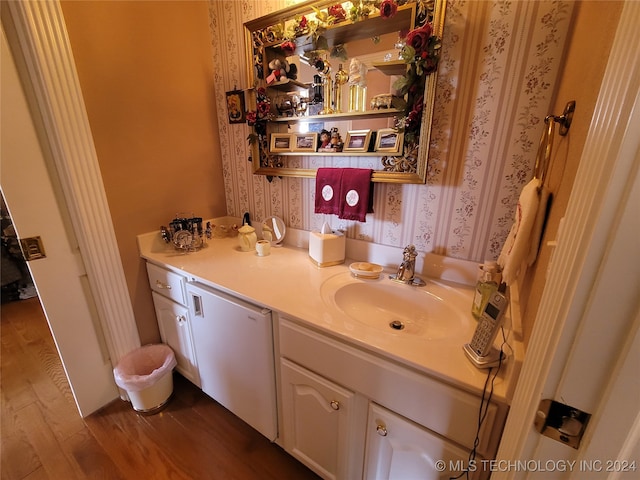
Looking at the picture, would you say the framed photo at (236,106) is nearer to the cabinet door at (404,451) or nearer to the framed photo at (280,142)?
the framed photo at (280,142)

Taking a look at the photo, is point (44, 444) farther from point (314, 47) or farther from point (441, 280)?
point (314, 47)

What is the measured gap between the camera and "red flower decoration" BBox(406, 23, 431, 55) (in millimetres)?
919

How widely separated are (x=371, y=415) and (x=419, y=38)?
4.17ft

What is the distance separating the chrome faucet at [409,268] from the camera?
1106mm

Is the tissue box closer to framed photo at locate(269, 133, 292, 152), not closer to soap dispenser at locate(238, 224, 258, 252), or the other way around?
soap dispenser at locate(238, 224, 258, 252)

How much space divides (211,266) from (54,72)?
98cm

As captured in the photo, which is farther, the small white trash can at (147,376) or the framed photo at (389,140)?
the small white trash can at (147,376)

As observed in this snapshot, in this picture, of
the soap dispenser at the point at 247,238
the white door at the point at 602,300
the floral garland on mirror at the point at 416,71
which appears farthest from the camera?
the soap dispenser at the point at 247,238

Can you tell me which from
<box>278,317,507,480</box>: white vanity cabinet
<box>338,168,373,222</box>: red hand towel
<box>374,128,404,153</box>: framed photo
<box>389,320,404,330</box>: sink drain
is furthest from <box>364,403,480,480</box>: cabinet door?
<box>374,128,404,153</box>: framed photo

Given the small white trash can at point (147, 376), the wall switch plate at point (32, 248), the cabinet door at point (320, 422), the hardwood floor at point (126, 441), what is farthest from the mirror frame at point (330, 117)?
the hardwood floor at point (126, 441)

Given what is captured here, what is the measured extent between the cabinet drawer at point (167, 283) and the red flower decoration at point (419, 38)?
136 cm

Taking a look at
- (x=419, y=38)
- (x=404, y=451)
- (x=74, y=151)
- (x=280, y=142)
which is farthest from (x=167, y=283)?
(x=419, y=38)

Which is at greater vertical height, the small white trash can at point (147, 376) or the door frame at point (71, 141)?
the door frame at point (71, 141)

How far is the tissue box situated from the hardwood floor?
93 centimetres
